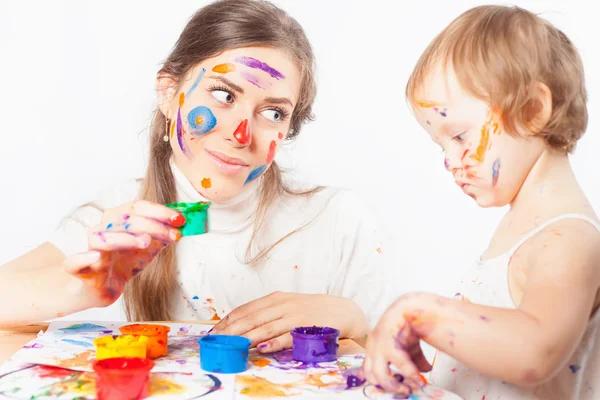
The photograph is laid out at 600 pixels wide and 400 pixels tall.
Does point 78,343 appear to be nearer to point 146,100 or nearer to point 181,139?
point 181,139

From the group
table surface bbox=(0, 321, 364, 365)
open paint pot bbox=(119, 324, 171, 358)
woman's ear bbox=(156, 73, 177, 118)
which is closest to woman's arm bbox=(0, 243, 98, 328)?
table surface bbox=(0, 321, 364, 365)

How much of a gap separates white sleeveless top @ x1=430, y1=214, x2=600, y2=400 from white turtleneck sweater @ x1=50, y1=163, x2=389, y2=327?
81cm

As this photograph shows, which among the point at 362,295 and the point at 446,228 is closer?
the point at 362,295

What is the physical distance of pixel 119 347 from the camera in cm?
138

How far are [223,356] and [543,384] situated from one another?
0.55 meters

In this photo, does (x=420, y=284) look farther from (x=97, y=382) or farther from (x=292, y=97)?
(x=97, y=382)

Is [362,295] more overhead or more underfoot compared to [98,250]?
more underfoot

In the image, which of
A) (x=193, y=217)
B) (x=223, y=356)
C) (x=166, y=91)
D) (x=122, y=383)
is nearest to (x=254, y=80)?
(x=166, y=91)

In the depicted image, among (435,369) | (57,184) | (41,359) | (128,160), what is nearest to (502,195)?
(435,369)

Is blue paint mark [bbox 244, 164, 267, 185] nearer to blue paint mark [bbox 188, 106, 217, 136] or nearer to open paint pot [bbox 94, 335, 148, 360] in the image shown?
blue paint mark [bbox 188, 106, 217, 136]

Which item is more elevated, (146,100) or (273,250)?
(146,100)

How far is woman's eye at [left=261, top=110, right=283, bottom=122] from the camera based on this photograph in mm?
1961

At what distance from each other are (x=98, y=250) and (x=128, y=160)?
124 cm

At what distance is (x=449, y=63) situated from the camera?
4.66 feet
